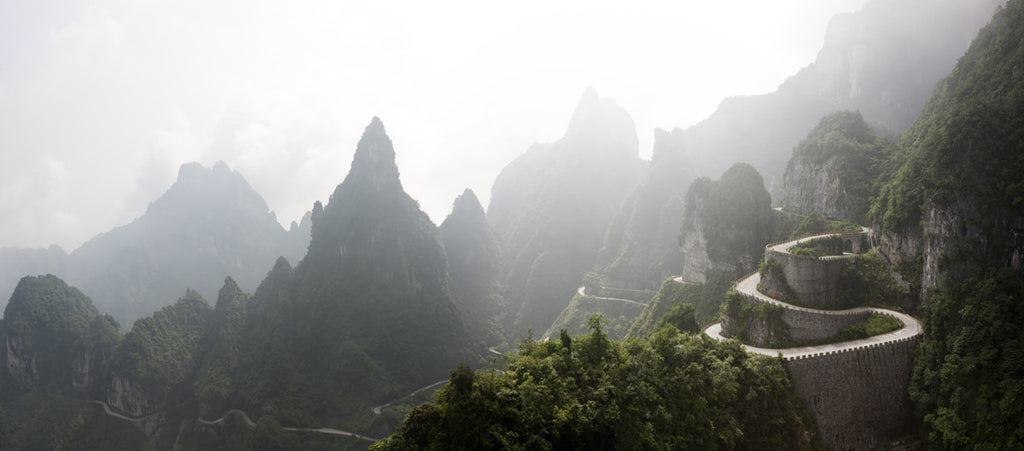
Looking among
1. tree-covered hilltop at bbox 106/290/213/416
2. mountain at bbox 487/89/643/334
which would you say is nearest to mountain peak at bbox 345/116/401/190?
tree-covered hilltop at bbox 106/290/213/416

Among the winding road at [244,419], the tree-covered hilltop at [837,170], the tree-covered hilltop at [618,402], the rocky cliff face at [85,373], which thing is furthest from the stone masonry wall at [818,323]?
the rocky cliff face at [85,373]

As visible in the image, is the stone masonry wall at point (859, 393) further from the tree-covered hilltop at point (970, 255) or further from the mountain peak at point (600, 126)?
the mountain peak at point (600, 126)

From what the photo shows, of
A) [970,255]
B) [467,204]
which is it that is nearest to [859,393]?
[970,255]

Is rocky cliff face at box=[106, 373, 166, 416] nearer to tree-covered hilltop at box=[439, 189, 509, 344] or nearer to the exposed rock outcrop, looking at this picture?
the exposed rock outcrop

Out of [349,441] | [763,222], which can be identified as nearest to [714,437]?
[763,222]

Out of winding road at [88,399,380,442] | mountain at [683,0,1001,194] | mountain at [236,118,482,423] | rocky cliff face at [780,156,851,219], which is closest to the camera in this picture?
rocky cliff face at [780,156,851,219]

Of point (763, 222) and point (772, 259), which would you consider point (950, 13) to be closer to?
point (763, 222)
